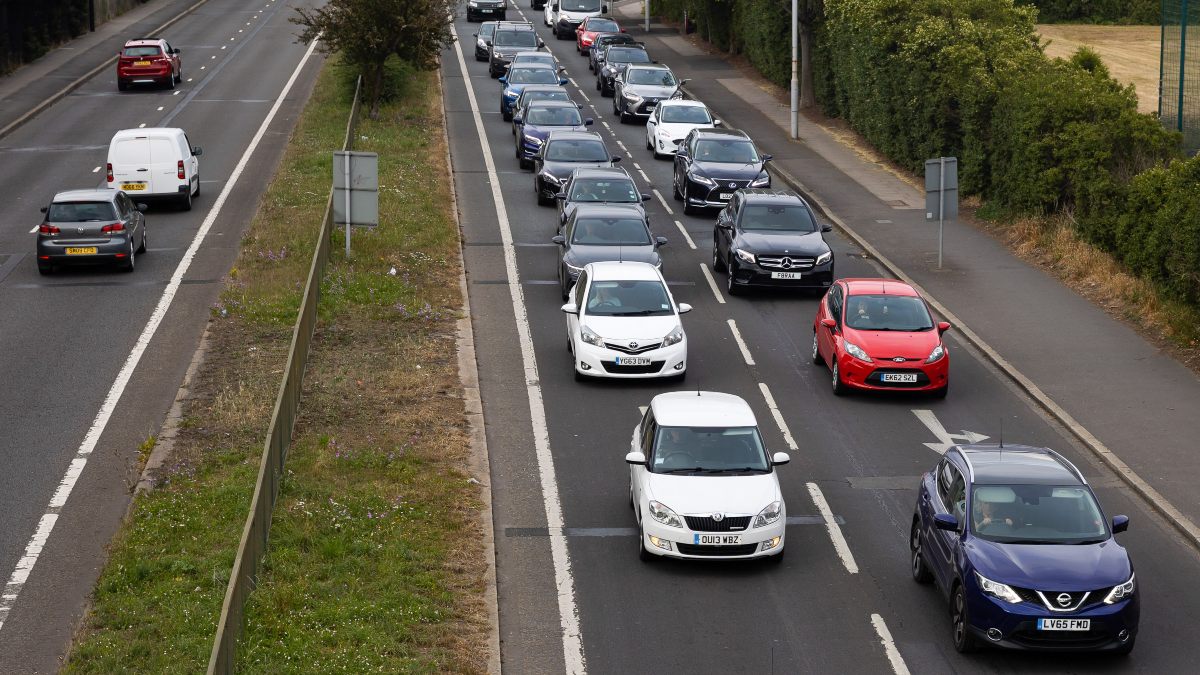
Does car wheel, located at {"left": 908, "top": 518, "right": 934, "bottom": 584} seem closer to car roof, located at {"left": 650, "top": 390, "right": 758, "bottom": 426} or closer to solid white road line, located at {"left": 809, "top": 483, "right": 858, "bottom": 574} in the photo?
solid white road line, located at {"left": 809, "top": 483, "right": 858, "bottom": 574}

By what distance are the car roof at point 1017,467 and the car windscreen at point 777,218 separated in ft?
43.9

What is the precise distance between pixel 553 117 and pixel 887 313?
1979cm

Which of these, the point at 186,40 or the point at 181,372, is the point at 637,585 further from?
the point at 186,40

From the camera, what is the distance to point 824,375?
22609 millimetres

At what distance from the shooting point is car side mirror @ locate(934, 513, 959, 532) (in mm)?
13664

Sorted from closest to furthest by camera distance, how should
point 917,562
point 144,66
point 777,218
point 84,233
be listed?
point 917,562
point 84,233
point 777,218
point 144,66

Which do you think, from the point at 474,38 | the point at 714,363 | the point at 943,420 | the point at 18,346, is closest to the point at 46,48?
the point at 474,38

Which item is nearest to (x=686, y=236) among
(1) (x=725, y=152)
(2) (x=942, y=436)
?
(1) (x=725, y=152)

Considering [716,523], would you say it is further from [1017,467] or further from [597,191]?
[597,191]

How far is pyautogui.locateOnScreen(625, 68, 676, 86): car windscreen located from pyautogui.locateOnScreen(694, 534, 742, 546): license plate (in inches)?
1373

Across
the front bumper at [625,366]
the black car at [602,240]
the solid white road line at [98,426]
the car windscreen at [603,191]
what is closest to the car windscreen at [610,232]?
the black car at [602,240]

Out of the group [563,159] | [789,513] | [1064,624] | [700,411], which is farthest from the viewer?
[563,159]

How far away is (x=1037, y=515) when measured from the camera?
45.1ft

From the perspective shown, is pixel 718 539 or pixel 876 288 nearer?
pixel 718 539
